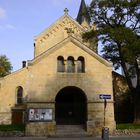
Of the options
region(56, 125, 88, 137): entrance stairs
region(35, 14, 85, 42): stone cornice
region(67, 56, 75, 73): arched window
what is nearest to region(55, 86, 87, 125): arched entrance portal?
region(56, 125, 88, 137): entrance stairs

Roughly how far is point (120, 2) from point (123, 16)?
5.42 ft

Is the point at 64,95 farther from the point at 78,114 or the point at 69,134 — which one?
the point at 69,134

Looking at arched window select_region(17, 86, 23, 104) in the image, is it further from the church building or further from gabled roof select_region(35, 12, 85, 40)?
the church building

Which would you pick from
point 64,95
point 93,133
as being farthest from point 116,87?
point 93,133

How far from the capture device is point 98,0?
3488cm

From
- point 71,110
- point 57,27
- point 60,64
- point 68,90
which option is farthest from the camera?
point 57,27

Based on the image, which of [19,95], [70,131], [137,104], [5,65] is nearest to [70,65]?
[70,131]

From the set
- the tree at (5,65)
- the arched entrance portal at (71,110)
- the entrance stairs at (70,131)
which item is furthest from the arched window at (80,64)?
the tree at (5,65)

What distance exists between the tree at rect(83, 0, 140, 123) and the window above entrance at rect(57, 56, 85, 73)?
4321 mm

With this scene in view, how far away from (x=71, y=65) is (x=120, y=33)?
5940 mm

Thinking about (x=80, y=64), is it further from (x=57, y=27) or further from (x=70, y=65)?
(x=57, y=27)

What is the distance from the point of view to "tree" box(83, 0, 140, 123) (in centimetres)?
3219

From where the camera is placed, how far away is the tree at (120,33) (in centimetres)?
3219

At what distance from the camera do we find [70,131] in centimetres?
3014
